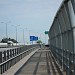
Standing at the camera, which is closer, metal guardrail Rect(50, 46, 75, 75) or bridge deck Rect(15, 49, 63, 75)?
metal guardrail Rect(50, 46, 75, 75)

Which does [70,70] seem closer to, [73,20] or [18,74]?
[73,20]

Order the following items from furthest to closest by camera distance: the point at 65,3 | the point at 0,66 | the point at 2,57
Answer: the point at 2,57, the point at 0,66, the point at 65,3

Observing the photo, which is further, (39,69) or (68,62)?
(39,69)

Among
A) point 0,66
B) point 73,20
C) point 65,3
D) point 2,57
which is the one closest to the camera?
point 73,20

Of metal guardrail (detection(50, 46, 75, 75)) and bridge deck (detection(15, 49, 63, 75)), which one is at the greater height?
metal guardrail (detection(50, 46, 75, 75))

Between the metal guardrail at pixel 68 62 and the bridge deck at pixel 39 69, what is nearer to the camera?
the metal guardrail at pixel 68 62

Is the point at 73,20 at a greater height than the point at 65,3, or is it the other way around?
the point at 65,3

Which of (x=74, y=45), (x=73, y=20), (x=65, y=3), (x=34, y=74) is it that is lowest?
(x=34, y=74)

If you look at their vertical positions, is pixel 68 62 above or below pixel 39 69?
above

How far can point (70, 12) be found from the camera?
1148 centimetres

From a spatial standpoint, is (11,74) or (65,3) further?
(11,74)

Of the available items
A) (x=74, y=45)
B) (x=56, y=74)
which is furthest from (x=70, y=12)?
(x=56, y=74)

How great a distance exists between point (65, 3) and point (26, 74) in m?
6.48

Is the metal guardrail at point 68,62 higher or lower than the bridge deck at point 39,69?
higher
